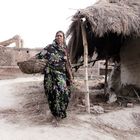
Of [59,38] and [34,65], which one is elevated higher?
[59,38]

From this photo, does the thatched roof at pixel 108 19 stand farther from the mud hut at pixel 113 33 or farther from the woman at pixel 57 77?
the woman at pixel 57 77

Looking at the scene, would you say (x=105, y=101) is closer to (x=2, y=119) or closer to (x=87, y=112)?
(x=87, y=112)

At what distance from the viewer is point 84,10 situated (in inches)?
309

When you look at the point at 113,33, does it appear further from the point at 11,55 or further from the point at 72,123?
the point at 11,55

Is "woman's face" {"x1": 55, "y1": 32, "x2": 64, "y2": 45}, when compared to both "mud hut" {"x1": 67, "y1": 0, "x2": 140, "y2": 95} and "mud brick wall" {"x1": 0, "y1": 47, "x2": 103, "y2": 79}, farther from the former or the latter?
"mud brick wall" {"x1": 0, "y1": 47, "x2": 103, "y2": 79}

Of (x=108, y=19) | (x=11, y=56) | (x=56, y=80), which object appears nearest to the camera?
(x=56, y=80)

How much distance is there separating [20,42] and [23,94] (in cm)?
1496

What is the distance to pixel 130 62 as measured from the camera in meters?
9.89

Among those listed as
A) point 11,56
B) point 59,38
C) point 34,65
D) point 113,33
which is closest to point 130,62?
point 113,33

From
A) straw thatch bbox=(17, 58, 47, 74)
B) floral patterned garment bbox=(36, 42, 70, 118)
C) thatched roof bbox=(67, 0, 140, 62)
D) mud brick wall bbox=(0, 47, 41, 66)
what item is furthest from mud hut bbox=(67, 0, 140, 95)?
mud brick wall bbox=(0, 47, 41, 66)

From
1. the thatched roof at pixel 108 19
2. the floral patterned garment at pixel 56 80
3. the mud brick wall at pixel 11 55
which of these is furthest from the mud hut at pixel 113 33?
the mud brick wall at pixel 11 55

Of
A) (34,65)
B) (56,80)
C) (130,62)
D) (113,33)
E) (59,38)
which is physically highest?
(113,33)

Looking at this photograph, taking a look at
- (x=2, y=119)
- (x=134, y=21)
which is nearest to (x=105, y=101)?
(x=134, y=21)

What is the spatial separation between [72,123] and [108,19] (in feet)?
8.09
